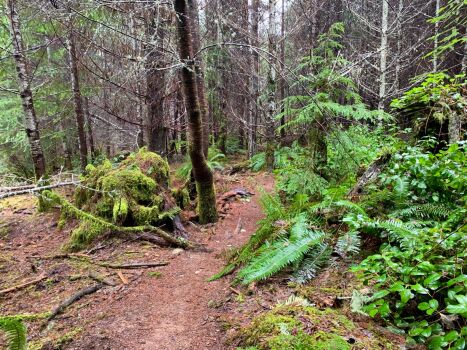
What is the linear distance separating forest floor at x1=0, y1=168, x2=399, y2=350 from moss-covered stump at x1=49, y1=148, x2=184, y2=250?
0.43 m

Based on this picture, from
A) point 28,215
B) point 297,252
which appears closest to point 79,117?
point 28,215

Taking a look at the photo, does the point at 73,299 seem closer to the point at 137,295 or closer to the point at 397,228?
the point at 137,295

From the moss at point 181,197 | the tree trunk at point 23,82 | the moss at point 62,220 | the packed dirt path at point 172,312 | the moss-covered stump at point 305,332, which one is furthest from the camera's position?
the tree trunk at point 23,82

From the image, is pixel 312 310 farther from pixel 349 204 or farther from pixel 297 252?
pixel 349 204

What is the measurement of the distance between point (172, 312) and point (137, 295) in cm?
69

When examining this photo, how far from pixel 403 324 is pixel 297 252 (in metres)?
1.17

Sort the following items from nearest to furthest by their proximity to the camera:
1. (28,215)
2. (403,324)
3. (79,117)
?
(403,324) < (28,215) < (79,117)

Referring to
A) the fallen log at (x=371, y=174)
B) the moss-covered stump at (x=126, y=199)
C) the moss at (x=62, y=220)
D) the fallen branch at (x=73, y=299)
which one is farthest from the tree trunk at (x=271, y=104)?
the fallen branch at (x=73, y=299)

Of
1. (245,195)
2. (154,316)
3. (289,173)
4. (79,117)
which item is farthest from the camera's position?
(79,117)

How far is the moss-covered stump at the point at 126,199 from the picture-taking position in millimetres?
5418

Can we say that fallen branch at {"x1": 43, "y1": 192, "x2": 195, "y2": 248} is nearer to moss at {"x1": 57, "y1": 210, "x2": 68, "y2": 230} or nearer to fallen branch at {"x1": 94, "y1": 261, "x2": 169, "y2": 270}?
fallen branch at {"x1": 94, "y1": 261, "x2": 169, "y2": 270}

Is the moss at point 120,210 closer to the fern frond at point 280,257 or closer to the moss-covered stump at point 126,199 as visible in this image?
the moss-covered stump at point 126,199

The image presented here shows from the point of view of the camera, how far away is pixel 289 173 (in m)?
5.74

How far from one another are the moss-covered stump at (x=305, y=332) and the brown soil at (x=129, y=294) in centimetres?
58
